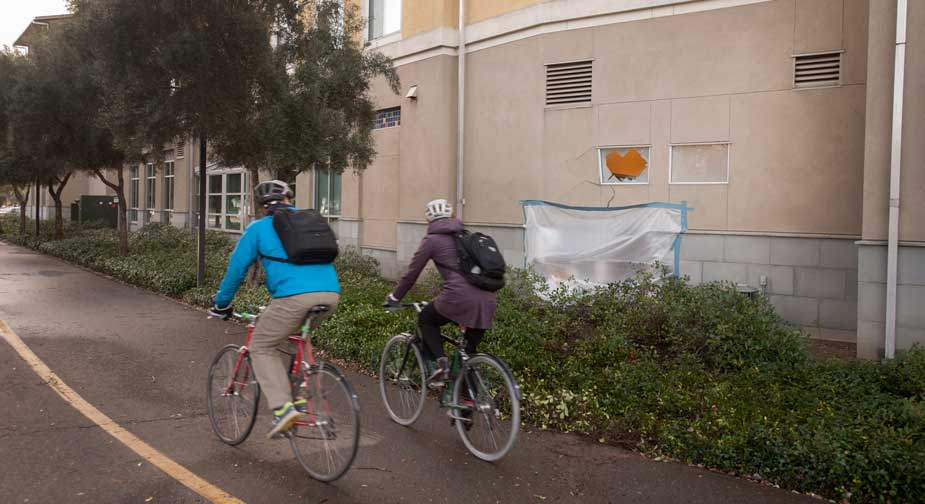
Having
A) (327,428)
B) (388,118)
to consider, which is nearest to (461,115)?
(388,118)

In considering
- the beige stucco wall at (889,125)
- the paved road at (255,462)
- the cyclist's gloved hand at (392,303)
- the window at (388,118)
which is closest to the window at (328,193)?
the window at (388,118)

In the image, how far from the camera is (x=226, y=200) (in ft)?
85.9

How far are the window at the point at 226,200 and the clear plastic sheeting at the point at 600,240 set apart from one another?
1560cm

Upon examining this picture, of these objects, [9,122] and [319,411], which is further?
[9,122]

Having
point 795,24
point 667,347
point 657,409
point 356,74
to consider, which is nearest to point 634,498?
point 657,409

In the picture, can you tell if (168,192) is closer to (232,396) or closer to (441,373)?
(232,396)

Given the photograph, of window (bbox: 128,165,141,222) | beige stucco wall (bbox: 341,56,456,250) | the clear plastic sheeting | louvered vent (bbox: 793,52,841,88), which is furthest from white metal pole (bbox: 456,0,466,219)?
window (bbox: 128,165,141,222)

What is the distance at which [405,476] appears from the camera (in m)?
4.80

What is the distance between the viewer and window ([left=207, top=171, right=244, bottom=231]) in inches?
989

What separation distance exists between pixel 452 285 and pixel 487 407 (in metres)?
0.89

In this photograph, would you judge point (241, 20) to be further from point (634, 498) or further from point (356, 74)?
point (634, 498)

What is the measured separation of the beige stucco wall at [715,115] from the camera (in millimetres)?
10211

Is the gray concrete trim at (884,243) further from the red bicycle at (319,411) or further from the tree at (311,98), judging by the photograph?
the tree at (311,98)

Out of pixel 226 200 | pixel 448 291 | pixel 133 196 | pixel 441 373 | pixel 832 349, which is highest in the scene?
pixel 133 196
